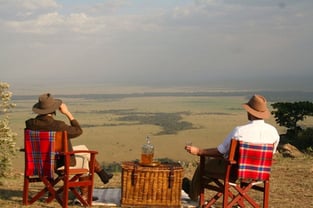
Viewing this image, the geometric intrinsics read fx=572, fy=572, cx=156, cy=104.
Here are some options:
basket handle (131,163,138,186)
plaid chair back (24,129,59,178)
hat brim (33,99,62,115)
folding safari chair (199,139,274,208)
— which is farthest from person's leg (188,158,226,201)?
hat brim (33,99,62,115)

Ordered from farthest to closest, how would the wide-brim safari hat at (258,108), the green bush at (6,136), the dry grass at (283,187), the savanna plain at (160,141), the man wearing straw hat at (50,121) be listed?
the green bush at (6,136) → the savanna plain at (160,141) → the dry grass at (283,187) → the man wearing straw hat at (50,121) → the wide-brim safari hat at (258,108)

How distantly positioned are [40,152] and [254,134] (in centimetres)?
237

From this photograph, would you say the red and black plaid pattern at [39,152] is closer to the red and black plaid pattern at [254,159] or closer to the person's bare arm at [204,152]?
the person's bare arm at [204,152]

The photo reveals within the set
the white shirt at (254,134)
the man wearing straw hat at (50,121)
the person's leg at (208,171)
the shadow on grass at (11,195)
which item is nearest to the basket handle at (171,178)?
the person's leg at (208,171)

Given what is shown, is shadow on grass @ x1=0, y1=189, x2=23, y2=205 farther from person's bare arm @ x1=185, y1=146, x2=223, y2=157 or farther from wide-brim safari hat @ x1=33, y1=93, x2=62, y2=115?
person's bare arm @ x1=185, y1=146, x2=223, y2=157

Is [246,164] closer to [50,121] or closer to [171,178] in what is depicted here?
[171,178]

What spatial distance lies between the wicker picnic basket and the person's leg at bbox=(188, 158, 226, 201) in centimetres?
20

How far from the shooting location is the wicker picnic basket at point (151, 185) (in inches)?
261

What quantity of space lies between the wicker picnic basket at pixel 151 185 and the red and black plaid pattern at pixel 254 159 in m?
0.89

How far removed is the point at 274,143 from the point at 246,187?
1.89 feet

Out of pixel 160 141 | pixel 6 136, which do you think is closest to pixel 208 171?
pixel 6 136

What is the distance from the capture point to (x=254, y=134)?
19.9 ft

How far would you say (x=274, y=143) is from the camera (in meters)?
6.15

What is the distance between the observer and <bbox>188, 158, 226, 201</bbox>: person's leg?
639cm
